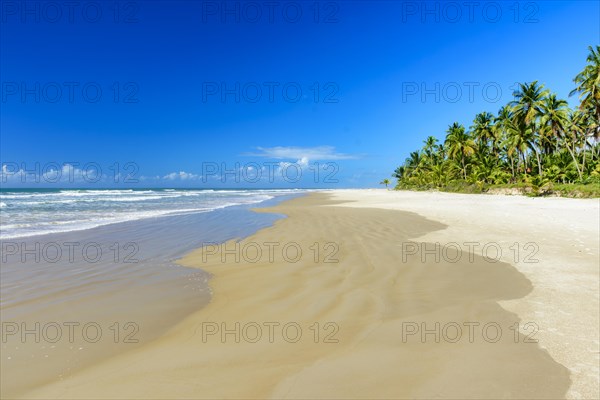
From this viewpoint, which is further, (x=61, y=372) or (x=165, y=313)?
(x=165, y=313)

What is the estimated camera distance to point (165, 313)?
4895 mm

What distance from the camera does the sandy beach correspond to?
2941 mm

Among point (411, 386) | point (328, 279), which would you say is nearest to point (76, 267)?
point (328, 279)

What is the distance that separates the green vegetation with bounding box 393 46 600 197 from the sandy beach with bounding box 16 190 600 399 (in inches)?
1147

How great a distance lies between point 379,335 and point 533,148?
162ft

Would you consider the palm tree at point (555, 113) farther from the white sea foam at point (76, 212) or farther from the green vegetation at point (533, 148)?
the white sea foam at point (76, 212)

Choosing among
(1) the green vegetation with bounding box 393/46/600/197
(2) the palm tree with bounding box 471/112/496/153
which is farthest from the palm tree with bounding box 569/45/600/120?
(2) the palm tree with bounding box 471/112/496/153

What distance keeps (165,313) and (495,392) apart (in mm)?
4442

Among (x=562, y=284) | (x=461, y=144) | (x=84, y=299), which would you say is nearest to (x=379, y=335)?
(x=562, y=284)

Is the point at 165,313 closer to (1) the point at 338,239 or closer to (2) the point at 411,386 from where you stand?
(2) the point at 411,386

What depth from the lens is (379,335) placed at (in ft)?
13.0

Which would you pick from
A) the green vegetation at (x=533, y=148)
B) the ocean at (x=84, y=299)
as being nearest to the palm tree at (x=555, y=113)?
the green vegetation at (x=533, y=148)

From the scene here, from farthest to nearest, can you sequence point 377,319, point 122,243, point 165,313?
point 122,243, point 165,313, point 377,319

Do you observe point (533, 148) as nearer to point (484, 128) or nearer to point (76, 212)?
point (484, 128)
